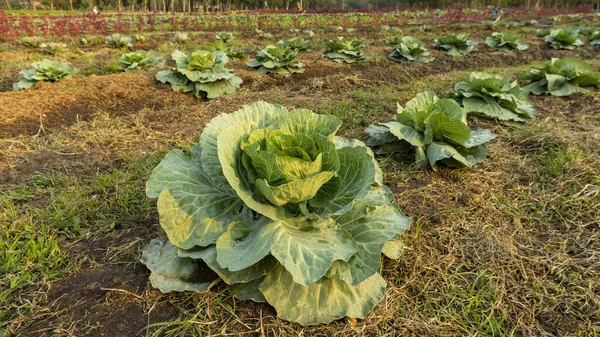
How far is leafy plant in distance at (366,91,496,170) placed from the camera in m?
2.99

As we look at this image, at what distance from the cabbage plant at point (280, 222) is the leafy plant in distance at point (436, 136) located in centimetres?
126

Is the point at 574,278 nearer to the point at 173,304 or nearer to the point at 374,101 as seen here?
the point at 173,304

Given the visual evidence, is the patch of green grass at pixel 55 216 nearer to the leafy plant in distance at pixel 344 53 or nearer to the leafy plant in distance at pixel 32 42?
the leafy plant in distance at pixel 344 53

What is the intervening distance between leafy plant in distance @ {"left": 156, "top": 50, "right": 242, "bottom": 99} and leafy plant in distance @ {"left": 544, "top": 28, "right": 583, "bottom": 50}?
35.6ft

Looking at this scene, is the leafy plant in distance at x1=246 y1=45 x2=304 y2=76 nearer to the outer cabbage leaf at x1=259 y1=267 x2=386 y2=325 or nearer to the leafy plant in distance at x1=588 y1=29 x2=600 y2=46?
the outer cabbage leaf at x1=259 y1=267 x2=386 y2=325

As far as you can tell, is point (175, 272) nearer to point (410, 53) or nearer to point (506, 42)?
point (410, 53)

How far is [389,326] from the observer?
173cm

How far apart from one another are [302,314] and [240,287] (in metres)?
0.36

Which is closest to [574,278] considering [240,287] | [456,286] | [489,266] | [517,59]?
[489,266]

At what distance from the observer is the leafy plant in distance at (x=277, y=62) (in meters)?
7.07

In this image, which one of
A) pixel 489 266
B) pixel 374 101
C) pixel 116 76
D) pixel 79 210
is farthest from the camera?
pixel 116 76

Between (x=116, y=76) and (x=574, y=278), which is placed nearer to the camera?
(x=574, y=278)

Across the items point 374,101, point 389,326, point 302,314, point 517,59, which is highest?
point 517,59

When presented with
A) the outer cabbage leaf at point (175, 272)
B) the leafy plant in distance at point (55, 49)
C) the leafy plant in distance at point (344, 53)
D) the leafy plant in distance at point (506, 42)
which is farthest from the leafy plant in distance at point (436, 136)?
the leafy plant in distance at point (55, 49)
